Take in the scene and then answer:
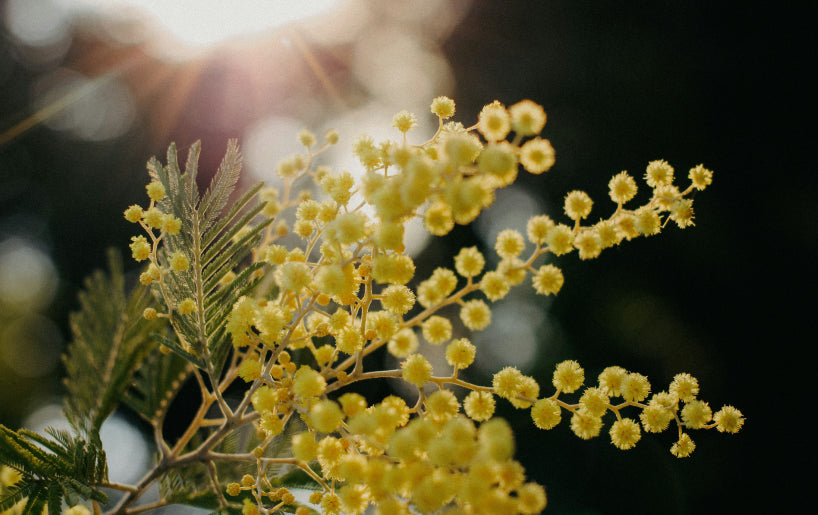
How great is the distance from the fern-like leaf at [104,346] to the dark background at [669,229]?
3.48 ft

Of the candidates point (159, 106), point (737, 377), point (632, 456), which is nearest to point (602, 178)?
point (737, 377)

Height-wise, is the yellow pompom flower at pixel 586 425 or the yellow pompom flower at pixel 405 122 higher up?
the yellow pompom flower at pixel 405 122

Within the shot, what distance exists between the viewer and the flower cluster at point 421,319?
54 cm

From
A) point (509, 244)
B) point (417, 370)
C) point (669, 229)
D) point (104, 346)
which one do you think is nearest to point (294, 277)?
point (417, 370)

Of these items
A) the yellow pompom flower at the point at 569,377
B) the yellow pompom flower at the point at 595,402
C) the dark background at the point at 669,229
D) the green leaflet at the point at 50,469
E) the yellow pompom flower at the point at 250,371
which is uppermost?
the dark background at the point at 669,229

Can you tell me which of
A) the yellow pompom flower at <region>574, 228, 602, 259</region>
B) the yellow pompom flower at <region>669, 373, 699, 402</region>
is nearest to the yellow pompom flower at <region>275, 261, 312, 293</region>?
the yellow pompom flower at <region>574, 228, 602, 259</region>

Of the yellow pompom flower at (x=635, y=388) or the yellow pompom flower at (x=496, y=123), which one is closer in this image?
the yellow pompom flower at (x=496, y=123)

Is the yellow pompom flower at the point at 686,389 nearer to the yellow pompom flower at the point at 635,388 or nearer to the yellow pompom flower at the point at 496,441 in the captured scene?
the yellow pompom flower at the point at 635,388

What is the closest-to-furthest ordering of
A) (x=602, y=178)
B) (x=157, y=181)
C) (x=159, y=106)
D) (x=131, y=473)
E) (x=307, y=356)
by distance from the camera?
1. (x=157, y=181)
2. (x=307, y=356)
3. (x=131, y=473)
4. (x=602, y=178)
5. (x=159, y=106)

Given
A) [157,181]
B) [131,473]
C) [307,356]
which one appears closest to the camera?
[157,181]

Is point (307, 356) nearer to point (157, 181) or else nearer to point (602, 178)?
point (157, 181)

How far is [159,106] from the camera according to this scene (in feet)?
8.61

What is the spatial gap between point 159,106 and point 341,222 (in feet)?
8.50

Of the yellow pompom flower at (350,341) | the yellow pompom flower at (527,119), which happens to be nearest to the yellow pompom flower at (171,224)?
the yellow pompom flower at (350,341)
